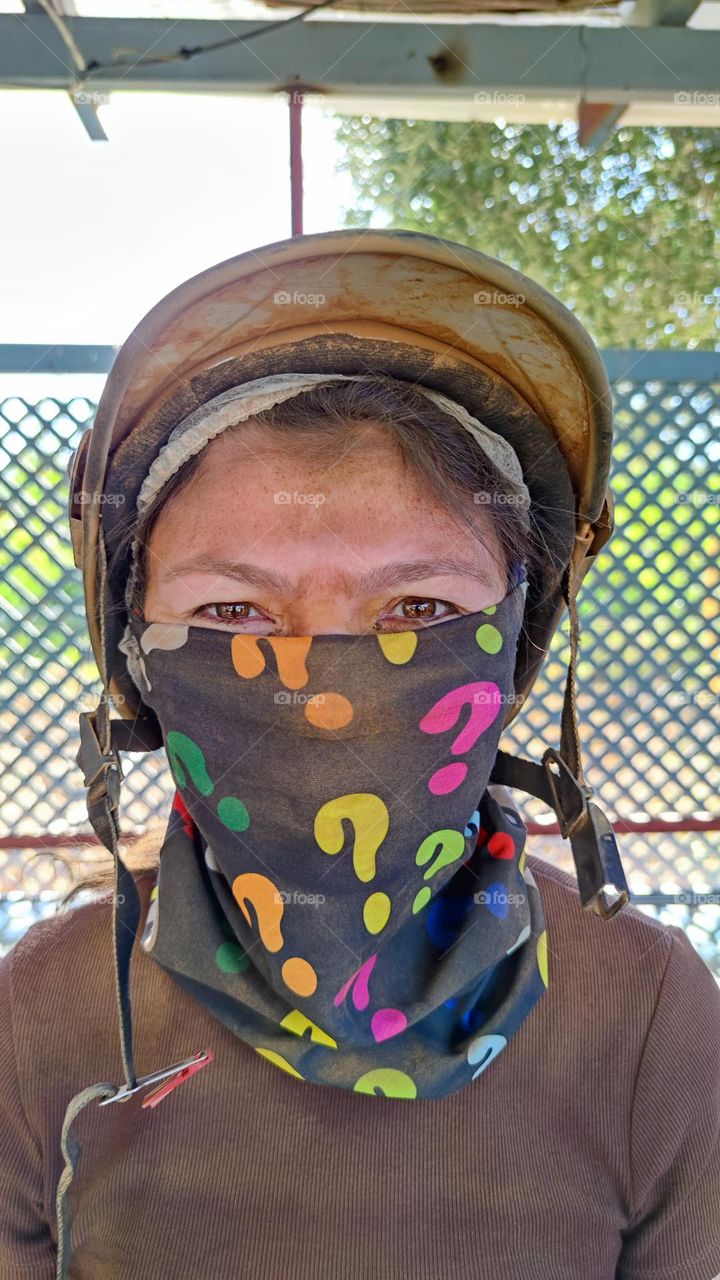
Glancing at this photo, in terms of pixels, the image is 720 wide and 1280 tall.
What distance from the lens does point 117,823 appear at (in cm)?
119

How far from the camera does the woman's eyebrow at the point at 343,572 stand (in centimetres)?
107

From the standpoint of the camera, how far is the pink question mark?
1.08 m

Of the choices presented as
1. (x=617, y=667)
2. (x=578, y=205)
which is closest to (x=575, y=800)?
(x=617, y=667)

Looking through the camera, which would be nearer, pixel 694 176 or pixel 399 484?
pixel 399 484

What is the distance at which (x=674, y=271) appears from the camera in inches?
216

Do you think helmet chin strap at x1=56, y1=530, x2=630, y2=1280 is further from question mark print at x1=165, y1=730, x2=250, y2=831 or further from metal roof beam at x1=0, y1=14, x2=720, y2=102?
metal roof beam at x1=0, y1=14, x2=720, y2=102

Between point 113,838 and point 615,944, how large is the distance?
2.37 ft

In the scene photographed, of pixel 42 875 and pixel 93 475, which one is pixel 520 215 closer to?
pixel 42 875

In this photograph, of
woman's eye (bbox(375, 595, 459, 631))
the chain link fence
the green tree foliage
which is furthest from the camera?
the green tree foliage

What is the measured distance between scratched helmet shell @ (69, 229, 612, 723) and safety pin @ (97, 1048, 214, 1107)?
1.76ft

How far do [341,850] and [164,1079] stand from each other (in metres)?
0.38

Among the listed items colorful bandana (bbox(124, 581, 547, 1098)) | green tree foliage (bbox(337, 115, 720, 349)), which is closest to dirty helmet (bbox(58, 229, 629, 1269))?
colorful bandana (bbox(124, 581, 547, 1098))

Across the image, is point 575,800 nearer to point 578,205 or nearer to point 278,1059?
point 278,1059

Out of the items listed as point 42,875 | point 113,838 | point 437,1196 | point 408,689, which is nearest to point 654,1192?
point 437,1196
